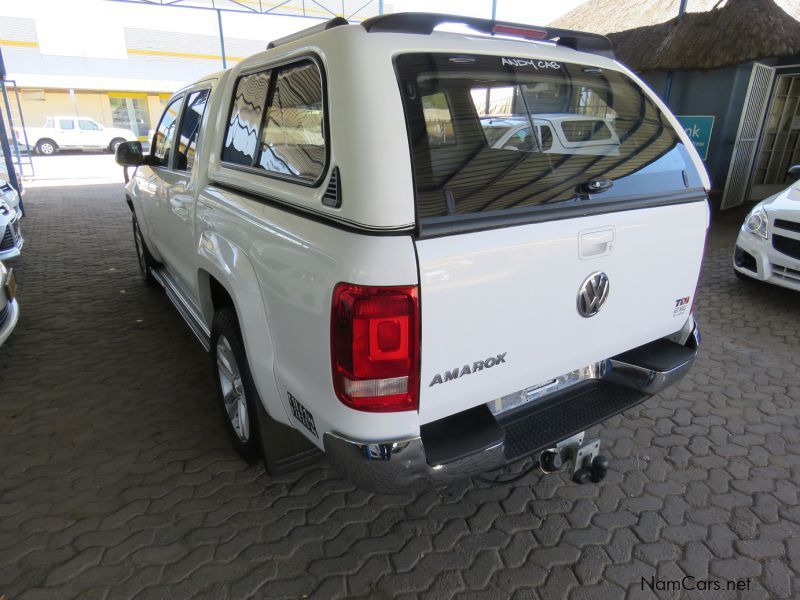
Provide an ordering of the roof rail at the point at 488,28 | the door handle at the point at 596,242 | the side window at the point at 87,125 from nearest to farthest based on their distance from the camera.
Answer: the roof rail at the point at 488,28 < the door handle at the point at 596,242 < the side window at the point at 87,125

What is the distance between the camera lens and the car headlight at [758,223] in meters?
4.96

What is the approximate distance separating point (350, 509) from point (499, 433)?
40.9 inches

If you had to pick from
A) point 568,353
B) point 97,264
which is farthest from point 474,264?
point 97,264

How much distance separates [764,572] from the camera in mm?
2148

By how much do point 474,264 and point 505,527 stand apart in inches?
54.6

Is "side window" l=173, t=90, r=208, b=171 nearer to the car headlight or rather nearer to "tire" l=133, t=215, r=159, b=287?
"tire" l=133, t=215, r=159, b=287

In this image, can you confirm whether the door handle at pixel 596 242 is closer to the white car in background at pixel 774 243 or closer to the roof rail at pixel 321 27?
the roof rail at pixel 321 27

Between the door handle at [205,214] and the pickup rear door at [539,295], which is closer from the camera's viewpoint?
the pickup rear door at [539,295]

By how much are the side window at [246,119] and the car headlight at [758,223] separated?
4.80 metres

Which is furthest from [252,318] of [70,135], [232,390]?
[70,135]

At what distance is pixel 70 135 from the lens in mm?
21672

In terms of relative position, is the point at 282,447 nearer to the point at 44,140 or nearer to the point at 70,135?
the point at 70,135

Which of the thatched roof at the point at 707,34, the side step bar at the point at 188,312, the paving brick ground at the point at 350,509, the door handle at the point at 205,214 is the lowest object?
the paving brick ground at the point at 350,509

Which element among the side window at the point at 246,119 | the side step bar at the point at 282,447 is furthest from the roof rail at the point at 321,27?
the side step bar at the point at 282,447
